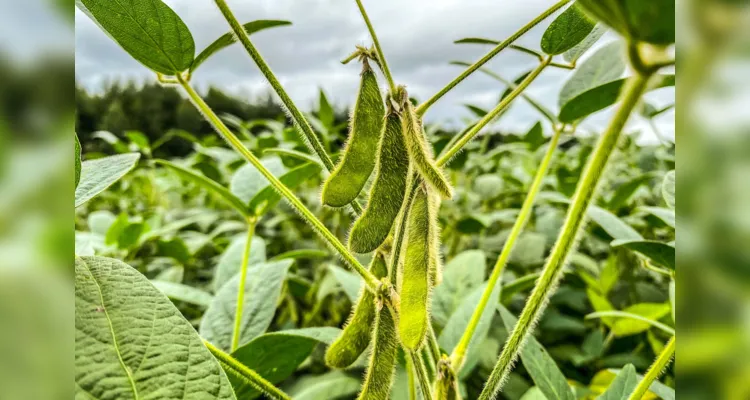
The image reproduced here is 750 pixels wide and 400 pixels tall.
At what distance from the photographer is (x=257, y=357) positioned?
2.14 ft

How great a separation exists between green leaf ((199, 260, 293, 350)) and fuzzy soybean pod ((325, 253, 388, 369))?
1.07 feet

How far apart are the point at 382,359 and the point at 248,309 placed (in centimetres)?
44

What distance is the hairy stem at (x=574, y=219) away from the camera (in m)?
0.31

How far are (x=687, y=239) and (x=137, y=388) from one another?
33 cm

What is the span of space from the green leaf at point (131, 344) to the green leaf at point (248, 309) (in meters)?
0.44

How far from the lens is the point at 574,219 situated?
1.23 ft

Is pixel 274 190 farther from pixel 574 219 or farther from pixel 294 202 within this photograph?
pixel 574 219

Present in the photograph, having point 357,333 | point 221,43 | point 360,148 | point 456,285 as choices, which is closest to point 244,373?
point 357,333

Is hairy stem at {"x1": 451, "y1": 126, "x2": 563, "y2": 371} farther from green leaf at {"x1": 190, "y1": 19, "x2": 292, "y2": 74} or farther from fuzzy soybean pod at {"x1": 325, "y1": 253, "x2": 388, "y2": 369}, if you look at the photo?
green leaf at {"x1": 190, "y1": 19, "x2": 292, "y2": 74}

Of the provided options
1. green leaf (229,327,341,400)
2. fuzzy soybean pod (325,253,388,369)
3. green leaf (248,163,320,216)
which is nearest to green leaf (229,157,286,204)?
green leaf (248,163,320,216)

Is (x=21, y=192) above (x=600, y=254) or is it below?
above

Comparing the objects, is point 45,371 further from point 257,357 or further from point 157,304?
point 257,357

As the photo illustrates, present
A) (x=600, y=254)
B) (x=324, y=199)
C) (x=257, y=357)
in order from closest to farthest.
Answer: (x=324, y=199)
(x=257, y=357)
(x=600, y=254)

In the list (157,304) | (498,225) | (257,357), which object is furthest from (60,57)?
(498,225)
